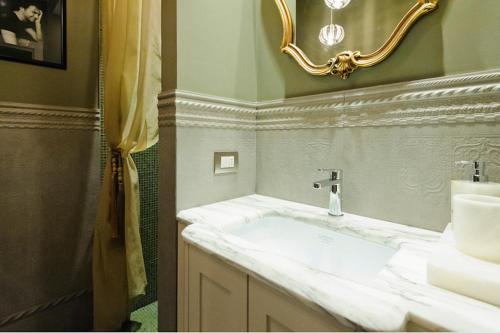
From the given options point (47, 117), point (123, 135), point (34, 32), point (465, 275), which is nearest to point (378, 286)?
point (465, 275)

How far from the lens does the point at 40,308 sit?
1269mm

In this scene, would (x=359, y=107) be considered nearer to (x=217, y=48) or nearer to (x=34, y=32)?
(x=217, y=48)

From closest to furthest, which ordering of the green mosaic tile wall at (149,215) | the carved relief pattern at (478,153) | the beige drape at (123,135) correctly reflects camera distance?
1. the carved relief pattern at (478,153)
2. the beige drape at (123,135)
3. the green mosaic tile wall at (149,215)

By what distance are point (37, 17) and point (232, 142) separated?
115cm

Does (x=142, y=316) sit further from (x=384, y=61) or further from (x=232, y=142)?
(x=384, y=61)

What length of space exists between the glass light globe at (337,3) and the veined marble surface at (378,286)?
732 mm

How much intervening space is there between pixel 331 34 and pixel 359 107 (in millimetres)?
294

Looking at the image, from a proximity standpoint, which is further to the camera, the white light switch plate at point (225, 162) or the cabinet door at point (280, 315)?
the white light switch plate at point (225, 162)

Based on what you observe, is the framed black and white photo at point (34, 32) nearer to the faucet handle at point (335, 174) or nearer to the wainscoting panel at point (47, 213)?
the wainscoting panel at point (47, 213)

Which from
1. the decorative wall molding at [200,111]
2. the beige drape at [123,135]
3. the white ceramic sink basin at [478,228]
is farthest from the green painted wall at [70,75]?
the white ceramic sink basin at [478,228]

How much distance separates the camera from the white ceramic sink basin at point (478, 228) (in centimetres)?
41

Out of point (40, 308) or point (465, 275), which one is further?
point (40, 308)

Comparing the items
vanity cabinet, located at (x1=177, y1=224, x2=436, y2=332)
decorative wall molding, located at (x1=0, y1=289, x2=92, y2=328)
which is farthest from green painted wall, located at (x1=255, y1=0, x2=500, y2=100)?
decorative wall molding, located at (x1=0, y1=289, x2=92, y2=328)

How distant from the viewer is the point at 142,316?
4.86 feet
